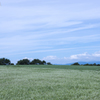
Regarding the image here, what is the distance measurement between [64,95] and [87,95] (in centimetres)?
55

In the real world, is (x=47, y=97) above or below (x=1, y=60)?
below

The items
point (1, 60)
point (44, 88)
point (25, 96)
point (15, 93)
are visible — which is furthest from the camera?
point (1, 60)

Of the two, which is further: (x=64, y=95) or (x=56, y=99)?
(x=64, y=95)

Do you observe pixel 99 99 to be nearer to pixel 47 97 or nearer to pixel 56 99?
pixel 56 99

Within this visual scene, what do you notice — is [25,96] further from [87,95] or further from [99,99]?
[99,99]

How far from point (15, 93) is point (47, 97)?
863 millimetres

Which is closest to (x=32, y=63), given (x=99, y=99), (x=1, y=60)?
(x=1, y=60)

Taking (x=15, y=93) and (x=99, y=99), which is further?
(x=15, y=93)

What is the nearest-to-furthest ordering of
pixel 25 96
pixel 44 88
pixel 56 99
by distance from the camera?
1. pixel 56 99
2. pixel 25 96
3. pixel 44 88

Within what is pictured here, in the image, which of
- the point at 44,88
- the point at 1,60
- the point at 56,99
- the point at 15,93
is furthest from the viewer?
the point at 1,60

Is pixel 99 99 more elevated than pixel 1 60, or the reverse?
pixel 1 60

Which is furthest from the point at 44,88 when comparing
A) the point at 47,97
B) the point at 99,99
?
the point at 99,99

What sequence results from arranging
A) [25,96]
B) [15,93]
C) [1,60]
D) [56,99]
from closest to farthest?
[56,99] → [25,96] → [15,93] → [1,60]

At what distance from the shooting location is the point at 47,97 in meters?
3.09
